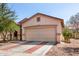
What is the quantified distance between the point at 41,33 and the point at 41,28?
0.54 ft

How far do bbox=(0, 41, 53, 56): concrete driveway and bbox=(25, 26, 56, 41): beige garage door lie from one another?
147mm

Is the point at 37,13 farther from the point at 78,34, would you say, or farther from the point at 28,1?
the point at 78,34

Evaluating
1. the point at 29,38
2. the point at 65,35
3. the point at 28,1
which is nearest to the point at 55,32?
the point at 65,35

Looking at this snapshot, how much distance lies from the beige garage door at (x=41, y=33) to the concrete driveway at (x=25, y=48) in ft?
0.48

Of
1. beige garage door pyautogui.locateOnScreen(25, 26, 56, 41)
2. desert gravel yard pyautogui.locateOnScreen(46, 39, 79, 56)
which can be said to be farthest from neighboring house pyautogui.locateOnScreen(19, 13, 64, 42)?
desert gravel yard pyautogui.locateOnScreen(46, 39, 79, 56)

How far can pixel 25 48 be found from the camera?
620 centimetres

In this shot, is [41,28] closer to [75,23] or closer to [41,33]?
[41,33]

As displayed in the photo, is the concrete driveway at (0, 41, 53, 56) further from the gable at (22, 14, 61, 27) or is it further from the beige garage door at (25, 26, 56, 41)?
the gable at (22, 14, 61, 27)

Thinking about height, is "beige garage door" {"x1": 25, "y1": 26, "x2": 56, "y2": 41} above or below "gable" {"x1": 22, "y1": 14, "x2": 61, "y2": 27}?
below

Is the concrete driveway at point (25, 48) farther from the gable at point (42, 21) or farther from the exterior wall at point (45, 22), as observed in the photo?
the gable at point (42, 21)

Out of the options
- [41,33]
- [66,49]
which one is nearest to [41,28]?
[41,33]

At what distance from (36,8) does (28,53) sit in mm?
1359

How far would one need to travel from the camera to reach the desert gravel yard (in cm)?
589

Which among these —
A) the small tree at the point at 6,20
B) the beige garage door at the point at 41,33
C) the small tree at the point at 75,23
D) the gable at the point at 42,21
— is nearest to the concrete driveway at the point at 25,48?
the beige garage door at the point at 41,33
